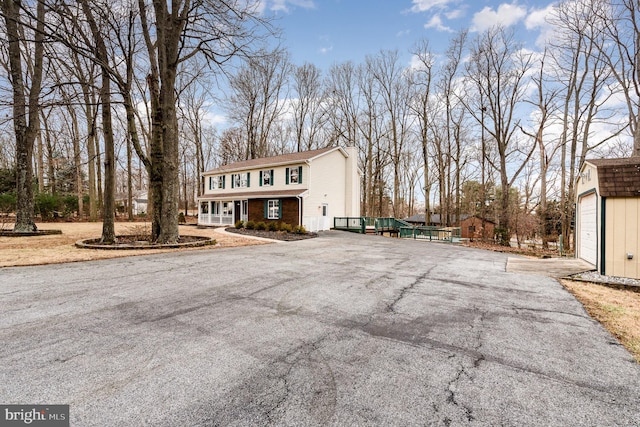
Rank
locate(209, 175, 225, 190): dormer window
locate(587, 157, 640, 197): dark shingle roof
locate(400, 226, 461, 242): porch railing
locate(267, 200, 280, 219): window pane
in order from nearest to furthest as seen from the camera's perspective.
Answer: locate(587, 157, 640, 197): dark shingle roof → locate(400, 226, 461, 242): porch railing → locate(267, 200, 280, 219): window pane → locate(209, 175, 225, 190): dormer window

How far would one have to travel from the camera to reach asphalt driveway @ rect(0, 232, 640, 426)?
6.62 ft

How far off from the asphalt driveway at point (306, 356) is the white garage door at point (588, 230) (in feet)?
15.1

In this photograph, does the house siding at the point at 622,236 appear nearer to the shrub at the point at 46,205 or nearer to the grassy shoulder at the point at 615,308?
the grassy shoulder at the point at 615,308

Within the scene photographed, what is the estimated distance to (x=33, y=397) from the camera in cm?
208

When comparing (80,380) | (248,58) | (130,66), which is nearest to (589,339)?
(80,380)

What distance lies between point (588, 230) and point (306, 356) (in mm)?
10798

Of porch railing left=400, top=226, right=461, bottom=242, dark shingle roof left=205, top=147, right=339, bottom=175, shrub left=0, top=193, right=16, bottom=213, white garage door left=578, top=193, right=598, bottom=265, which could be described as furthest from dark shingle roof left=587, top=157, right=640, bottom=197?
shrub left=0, top=193, right=16, bottom=213

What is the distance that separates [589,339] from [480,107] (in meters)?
21.3

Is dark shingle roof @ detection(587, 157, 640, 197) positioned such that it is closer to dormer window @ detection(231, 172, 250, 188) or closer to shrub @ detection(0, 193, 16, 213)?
dormer window @ detection(231, 172, 250, 188)

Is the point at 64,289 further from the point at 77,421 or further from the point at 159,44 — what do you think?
the point at 159,44

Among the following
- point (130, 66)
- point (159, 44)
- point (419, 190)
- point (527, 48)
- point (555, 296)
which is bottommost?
point (555, 296)

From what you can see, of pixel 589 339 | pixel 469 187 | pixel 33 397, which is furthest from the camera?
pixel 469 187

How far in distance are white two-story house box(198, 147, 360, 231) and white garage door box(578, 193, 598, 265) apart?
44.8 feet

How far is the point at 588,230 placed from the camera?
9164 mm
